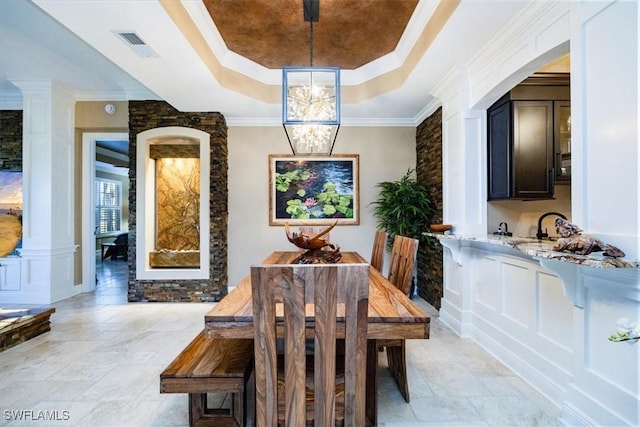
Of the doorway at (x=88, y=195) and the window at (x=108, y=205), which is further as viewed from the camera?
the window at (x=108, y=205)

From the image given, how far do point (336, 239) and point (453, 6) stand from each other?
3.43m

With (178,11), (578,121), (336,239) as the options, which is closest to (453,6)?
(578,121)

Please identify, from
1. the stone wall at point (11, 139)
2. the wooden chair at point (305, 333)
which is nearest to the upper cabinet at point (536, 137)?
the wooden chair at point (305, 333)

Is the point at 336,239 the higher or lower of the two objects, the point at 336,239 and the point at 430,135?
the lower

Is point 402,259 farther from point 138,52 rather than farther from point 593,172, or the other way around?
point 138,52

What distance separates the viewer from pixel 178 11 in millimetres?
2619

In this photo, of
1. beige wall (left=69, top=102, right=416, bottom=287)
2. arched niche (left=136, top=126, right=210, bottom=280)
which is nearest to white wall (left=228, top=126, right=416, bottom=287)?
beige wall (left=69, top=102, right=416, bottom=287)

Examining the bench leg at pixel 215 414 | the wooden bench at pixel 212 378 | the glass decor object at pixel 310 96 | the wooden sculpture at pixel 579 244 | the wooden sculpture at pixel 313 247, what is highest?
the glass decor object at pixel 310 96

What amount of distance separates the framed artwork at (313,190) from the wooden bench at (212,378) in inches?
120

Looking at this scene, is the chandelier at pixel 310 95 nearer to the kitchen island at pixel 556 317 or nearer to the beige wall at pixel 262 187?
the kitchen island at pixel 556 317

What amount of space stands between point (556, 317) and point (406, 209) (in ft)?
7.90

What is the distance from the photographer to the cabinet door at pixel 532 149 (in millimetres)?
3080

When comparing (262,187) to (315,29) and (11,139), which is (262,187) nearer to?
(315,29)

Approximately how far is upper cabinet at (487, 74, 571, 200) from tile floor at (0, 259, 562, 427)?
5.62ft
